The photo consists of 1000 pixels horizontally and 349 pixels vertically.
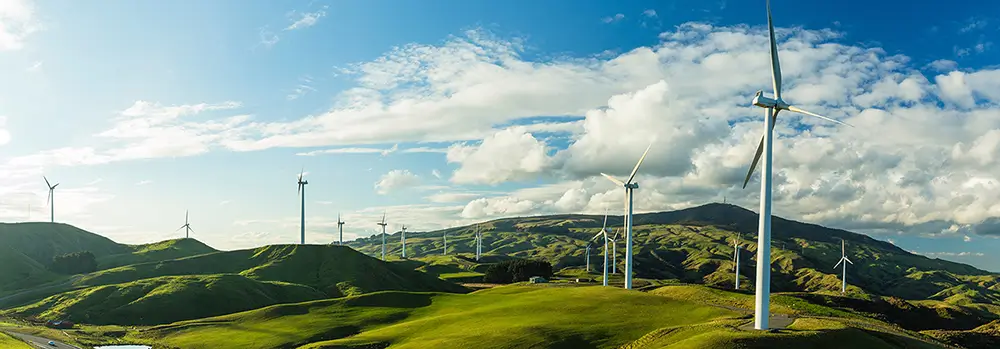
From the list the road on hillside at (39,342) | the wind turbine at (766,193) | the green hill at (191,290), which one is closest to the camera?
the wind turbine at (766,193)

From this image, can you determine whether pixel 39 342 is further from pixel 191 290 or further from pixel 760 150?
pixel 760 150

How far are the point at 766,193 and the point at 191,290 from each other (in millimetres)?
125733

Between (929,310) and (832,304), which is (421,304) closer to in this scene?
(832,304)

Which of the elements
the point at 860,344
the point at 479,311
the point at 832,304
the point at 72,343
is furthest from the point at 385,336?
the point at 832,304

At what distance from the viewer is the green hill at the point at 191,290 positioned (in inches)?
5197

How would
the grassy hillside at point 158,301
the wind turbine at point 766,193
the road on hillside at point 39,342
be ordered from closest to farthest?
1. the wind turbine at point 766,193
2. the road on hillside at point 39,342
3. the grassy hillside at point 158,301

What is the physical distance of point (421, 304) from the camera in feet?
422

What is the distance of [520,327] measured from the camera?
291 ft

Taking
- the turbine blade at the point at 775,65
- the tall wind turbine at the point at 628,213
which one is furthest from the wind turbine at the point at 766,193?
the tall wind turbine at the point at 628,213

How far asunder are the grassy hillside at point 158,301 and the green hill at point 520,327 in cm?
2827

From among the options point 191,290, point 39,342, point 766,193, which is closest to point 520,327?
point 766,193

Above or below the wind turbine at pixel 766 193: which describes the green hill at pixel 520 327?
below

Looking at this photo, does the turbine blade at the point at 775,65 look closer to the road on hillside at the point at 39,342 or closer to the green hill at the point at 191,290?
the road on hillside at the point at 39,342

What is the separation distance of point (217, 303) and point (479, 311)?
68.6m
